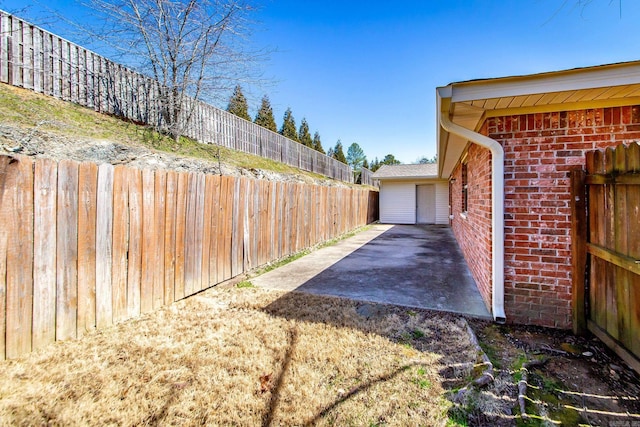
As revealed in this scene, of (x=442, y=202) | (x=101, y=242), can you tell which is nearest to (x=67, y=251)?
(x=101, y=242)

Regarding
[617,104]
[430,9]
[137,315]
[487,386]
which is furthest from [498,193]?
[430,9]

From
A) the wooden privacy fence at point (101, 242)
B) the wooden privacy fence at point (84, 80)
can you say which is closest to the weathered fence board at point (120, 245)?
the wooden privacy fence at point (101, 242)

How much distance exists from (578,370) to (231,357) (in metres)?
2.74

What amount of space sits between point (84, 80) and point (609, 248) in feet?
27.1

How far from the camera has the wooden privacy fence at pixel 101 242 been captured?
215cm

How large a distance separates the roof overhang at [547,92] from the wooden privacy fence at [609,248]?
566mm

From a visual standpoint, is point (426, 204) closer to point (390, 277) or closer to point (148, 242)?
point (390, 277)

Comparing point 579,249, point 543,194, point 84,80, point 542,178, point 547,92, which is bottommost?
point 579,249

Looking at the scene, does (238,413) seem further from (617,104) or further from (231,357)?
(617,104)

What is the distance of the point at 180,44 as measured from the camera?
700cm

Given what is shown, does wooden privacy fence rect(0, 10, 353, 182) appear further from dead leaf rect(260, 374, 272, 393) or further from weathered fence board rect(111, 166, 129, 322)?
dead leaf rect(260, 374, 272, 393)

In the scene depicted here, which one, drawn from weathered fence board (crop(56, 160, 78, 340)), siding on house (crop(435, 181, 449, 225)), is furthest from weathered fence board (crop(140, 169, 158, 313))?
siding on house (crop(435, 181, 449, 225))

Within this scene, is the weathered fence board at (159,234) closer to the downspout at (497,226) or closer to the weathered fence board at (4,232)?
the weathered fence board at (4,232)

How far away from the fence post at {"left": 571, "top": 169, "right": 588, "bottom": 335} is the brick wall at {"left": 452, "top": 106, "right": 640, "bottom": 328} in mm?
99
